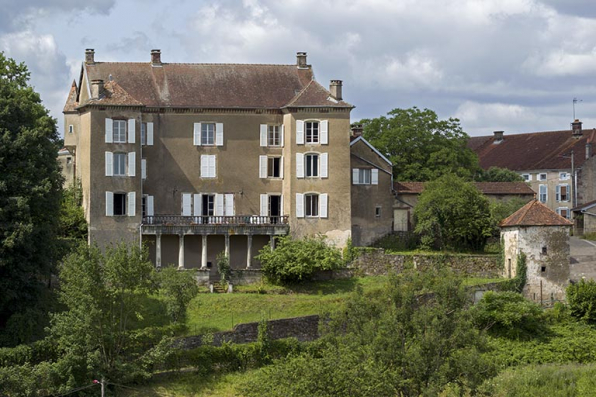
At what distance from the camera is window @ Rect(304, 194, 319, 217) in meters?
62.0

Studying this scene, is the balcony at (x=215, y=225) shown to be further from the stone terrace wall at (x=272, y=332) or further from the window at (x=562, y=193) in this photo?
the window at (x=562, y=193)

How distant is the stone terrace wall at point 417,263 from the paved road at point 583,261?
416 centimetres

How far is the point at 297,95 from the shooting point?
62906 millimetres

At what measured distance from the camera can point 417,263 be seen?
198 ft

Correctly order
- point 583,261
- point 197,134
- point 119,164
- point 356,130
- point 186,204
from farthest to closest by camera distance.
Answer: point 356,130
point 197,134
point 186,204
point 583,261
point 119,164

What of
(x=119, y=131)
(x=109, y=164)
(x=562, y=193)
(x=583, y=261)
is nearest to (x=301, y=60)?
(x=119, y=131)

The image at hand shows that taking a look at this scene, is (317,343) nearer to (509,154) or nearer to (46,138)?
(46,138)

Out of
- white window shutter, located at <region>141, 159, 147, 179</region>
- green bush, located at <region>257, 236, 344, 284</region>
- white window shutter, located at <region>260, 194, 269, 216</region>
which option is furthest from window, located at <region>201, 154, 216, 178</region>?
green bush, located at <region>257, 236, 344, 284</region>

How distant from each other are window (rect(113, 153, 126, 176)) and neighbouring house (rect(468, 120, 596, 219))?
113ft

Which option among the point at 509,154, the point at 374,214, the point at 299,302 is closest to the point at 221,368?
the point at 299,302

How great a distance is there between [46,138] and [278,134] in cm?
1561

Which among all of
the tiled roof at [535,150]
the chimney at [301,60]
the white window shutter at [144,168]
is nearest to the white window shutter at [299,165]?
the chimney at [301,60]

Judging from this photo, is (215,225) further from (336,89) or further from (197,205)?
(336,89)

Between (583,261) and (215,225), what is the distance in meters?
20.1
